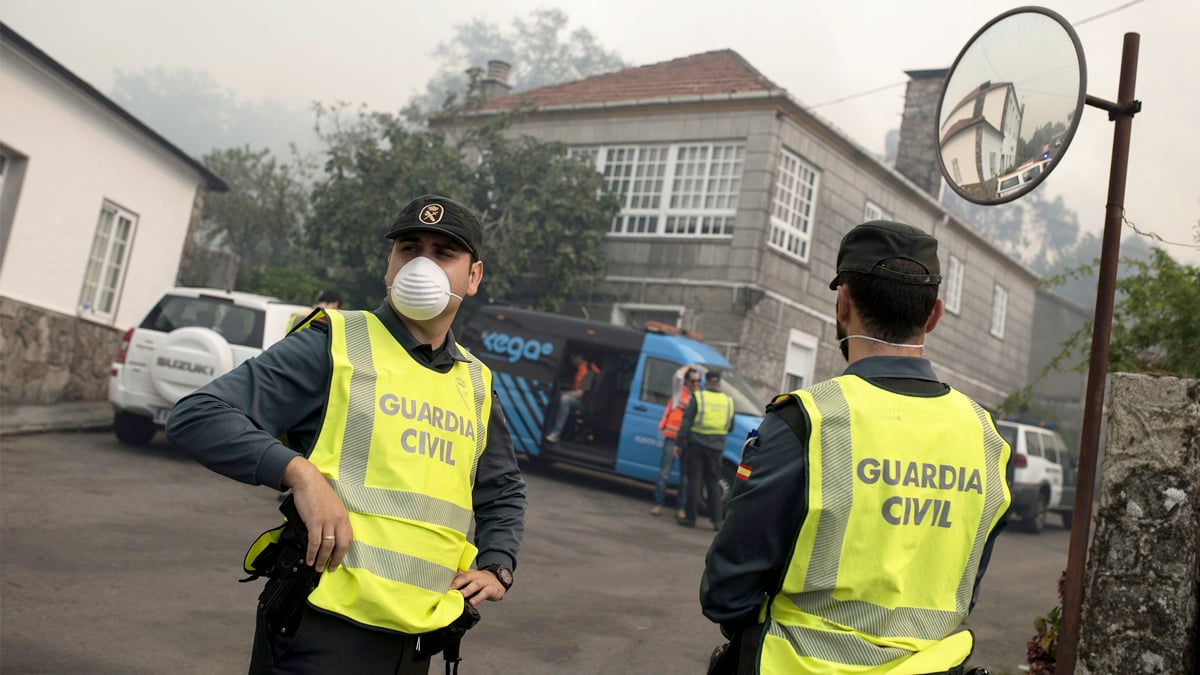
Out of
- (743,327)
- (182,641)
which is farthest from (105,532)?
(743,327)

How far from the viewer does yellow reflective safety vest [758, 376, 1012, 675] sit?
2.21 m

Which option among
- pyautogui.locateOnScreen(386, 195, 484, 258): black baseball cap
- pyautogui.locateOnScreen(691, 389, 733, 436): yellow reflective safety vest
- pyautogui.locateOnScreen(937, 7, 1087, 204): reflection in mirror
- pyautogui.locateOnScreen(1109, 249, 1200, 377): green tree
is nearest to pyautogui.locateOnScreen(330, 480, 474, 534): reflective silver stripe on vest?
pyautogui.locateOnScreen(386, 195, 484, 258): black baseball cap

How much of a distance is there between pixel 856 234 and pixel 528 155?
19.5 meters

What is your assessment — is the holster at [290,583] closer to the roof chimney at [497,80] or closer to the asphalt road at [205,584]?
the asphalt road at [205,584]

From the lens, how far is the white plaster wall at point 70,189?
534 inches

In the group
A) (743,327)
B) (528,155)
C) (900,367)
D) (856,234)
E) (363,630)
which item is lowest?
(363,630)

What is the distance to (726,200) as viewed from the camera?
20234mm

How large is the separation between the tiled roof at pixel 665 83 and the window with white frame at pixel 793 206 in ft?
5.15

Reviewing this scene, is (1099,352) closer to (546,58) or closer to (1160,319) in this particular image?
(1160,319)

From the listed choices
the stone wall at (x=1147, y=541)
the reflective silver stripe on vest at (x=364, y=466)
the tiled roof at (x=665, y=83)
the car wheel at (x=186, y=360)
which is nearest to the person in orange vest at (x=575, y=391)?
the car wheel at (x=186, y=360)

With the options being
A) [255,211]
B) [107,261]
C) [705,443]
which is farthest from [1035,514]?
[255,211]

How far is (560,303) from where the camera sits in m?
20.7

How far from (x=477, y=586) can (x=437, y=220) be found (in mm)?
959

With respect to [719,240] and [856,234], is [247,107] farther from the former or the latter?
[856,234]
